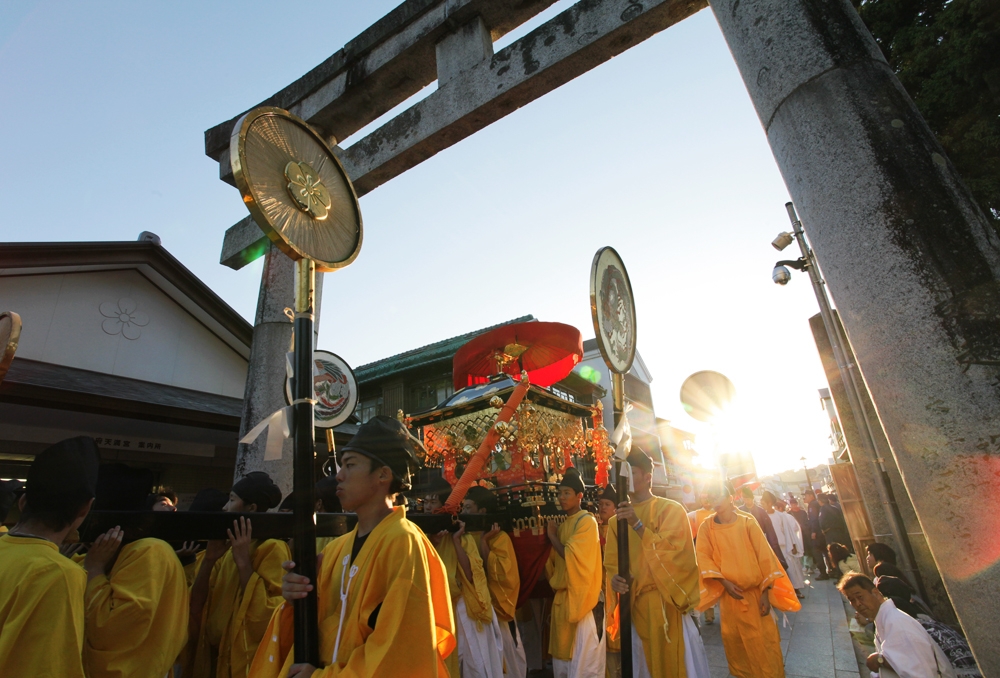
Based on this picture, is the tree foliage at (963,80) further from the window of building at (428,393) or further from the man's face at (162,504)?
the window of building at (428,393)

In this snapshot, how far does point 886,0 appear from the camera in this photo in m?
6.26

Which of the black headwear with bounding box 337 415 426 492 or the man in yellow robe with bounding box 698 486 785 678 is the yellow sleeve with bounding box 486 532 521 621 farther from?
the black headwear with bounding box 337 415 426 492

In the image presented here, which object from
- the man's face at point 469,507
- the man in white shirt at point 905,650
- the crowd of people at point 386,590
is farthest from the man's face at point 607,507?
the man in white shirt at point 905,650

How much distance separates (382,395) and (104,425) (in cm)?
893

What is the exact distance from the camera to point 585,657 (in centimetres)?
453

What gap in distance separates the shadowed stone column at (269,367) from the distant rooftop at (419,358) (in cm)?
843

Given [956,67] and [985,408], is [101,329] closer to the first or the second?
[985,408]

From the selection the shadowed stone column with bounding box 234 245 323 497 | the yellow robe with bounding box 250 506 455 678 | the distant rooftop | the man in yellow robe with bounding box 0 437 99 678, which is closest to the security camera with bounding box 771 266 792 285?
the distant rooftop

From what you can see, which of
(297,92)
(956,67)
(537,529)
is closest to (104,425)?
(297,92)

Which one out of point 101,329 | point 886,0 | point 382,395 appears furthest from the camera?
point 382,395

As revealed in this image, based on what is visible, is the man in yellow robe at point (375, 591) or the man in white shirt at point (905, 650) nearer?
the man in yellow robe at point (375, 591)

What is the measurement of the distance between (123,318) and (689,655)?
10.4 metres

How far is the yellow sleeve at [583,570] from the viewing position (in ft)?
15.2

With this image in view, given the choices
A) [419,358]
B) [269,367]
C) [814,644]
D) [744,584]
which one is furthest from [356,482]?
[419,358]
